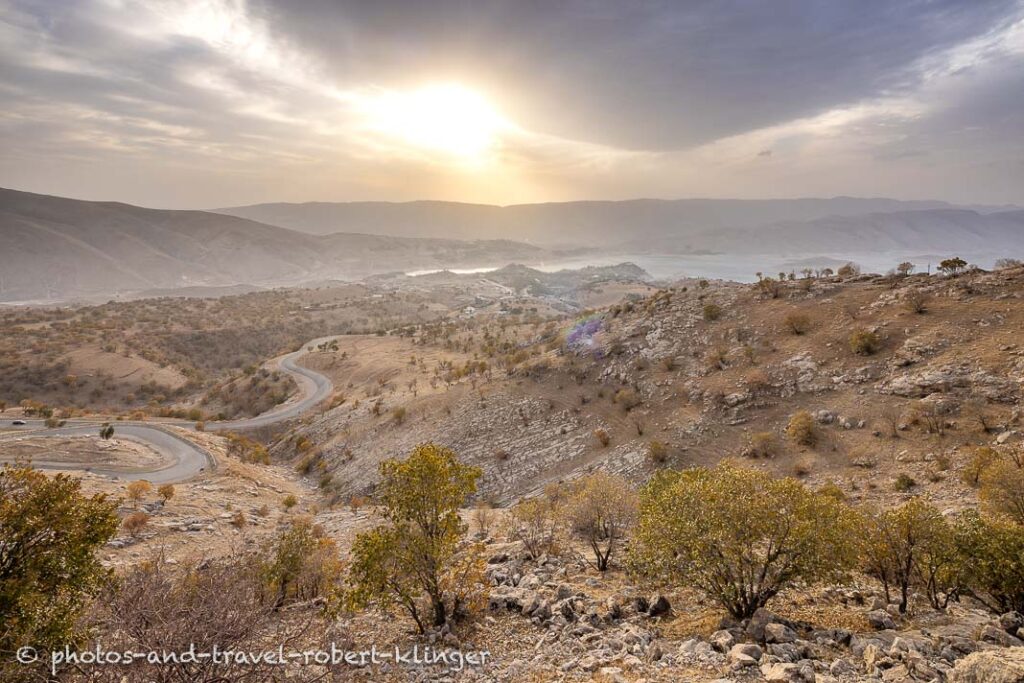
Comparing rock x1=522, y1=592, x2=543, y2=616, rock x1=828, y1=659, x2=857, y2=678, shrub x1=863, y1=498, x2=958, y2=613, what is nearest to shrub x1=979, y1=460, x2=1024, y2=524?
shrub x1=863, y1=498, x2=958, y2=613

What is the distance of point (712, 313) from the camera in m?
32.8

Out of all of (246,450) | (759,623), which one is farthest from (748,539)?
(246,450)

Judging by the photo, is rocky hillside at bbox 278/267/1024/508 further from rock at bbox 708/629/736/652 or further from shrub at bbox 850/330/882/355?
rock at bbox 708/629/736/652

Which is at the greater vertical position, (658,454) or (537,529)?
(658,454)

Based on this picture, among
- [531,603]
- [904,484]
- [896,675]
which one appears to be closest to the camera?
[896,675]

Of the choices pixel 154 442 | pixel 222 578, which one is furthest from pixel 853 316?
pixel 154 442

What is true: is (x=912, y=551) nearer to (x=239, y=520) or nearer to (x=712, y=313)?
(x=712, y=313)

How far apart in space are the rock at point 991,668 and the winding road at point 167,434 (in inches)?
1325

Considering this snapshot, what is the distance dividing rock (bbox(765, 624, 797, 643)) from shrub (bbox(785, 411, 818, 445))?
596 inches

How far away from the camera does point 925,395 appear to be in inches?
812

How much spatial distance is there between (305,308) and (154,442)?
265 ft

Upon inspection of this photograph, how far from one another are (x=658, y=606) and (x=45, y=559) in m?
12.6

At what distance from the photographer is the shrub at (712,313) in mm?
32844

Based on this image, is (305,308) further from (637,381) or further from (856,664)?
(856,664)
